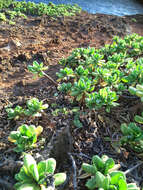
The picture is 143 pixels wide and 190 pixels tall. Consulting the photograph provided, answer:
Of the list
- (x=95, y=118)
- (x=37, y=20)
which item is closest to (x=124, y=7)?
(x=37, y=20)

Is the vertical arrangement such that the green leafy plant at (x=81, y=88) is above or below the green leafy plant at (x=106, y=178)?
above

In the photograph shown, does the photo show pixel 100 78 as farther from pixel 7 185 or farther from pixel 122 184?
pixel 7 185

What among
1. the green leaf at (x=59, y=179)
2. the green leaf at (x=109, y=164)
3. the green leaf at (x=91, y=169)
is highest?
the green leaf at (x=109, y=164)

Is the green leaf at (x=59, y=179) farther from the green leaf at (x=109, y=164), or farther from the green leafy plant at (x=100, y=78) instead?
the green leafy plant at (x=100, y=78)

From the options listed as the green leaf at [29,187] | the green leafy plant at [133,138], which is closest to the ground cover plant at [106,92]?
the green leafy plant at [133,138]

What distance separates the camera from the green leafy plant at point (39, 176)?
46.1 inches

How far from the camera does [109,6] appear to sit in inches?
417

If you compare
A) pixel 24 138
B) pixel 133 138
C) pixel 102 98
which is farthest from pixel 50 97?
pixel 133 138

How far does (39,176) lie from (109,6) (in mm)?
11501

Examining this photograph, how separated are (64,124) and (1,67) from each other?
220 centimetres

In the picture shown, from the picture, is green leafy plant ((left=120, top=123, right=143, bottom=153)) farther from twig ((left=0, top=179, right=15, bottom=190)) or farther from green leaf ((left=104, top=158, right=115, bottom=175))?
twig ((left=0, top=179, right=15, bottom=190))

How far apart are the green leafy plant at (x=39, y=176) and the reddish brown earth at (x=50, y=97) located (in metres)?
0.21

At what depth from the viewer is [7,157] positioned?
→ 1620 mm

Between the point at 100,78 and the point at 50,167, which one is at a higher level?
the point at 100,78
